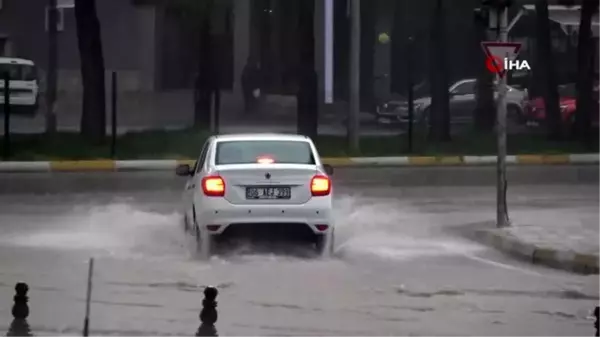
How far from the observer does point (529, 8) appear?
36.7 metres

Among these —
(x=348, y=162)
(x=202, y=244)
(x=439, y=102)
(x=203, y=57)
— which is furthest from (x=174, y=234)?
(x=203, y=57)

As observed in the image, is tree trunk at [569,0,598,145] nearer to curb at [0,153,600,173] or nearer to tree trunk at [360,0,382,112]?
curb at [0,153,600,173]

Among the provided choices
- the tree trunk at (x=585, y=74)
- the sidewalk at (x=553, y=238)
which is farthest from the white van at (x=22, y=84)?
the sidewalk at (x=553, y=238)

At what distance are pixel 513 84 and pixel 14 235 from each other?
26.0 metres

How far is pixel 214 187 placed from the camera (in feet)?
46.3

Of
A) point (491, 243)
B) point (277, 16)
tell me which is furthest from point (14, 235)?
point (277, 16)

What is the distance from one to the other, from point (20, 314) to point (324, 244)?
5553 mm

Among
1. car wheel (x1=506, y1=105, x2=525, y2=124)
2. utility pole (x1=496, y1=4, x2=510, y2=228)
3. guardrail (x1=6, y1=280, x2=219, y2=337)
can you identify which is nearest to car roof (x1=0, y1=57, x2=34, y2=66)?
car wheel (x1=506, y1=105, x2=525, y2=124)

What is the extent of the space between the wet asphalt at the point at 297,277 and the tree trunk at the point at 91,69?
9.08m

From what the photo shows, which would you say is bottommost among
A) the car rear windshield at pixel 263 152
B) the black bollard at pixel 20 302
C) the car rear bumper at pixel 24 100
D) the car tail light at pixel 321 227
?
the car rear bumper at pixel 24 100

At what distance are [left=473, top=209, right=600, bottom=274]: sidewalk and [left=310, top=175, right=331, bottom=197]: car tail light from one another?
2.43m

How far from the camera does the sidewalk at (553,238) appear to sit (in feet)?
45.6

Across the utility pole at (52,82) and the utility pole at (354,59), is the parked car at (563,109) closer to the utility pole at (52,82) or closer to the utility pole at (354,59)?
the utility pole at (354,59)

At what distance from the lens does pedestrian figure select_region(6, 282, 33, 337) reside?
31.1ft
